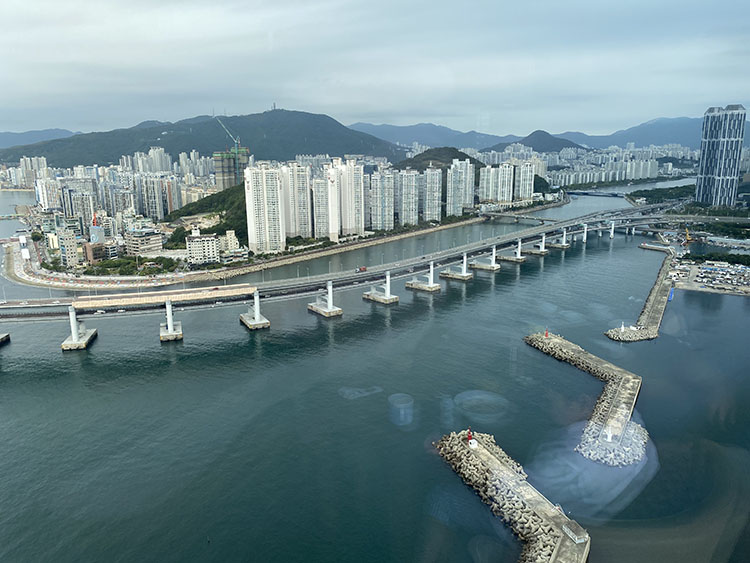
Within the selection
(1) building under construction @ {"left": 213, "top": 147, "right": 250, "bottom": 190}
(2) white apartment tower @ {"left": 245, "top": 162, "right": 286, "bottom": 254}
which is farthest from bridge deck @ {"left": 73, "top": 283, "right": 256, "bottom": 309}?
(1) building under construction @ {"left": 213, "top": 147, "right": 250, "bottom": 190}

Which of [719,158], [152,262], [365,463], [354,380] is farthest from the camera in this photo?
[719,158]

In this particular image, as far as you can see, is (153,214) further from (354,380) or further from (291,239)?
(354,380)

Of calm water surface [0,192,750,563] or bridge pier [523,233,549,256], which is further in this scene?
bridge pier [523,233,549,256]

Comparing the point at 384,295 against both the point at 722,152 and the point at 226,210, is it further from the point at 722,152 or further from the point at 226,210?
the point at 722,152

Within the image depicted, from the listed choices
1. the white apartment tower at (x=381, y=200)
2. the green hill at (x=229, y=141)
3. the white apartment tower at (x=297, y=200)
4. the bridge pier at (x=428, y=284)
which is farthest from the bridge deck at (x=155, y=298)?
the green hill at (x=229, y=141)

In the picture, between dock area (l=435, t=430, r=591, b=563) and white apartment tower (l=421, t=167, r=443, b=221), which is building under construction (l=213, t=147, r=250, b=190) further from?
dock area (l=435, t=430, r=591, b=563)

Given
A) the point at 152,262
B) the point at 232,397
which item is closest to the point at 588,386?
the point at 232,397
